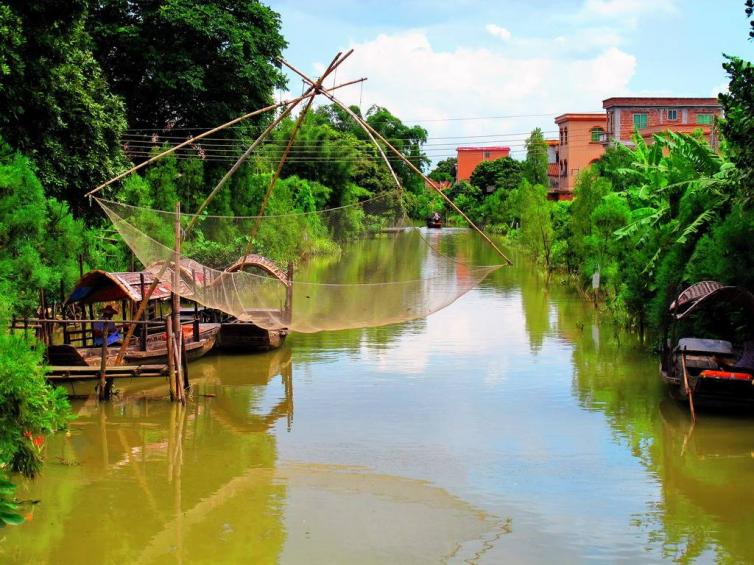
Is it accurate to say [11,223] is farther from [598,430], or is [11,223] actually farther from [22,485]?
[598,430]

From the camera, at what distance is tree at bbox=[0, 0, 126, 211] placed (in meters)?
10.6

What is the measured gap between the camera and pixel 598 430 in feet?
32.7

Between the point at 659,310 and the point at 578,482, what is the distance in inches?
203

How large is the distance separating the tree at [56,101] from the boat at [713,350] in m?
7.50

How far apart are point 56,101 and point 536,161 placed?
37917 mm

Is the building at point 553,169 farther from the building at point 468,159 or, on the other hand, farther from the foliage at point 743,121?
the foliage at point 743,121

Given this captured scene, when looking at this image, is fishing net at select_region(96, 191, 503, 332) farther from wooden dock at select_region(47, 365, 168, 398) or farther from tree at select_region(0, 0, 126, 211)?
tree at select_region(0, 0, 126, 211)

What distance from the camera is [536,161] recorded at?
156 feet

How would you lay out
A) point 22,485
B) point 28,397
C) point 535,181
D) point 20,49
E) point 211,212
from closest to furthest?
point 28,397
point 22,485
point 20,49
point 211,212
point 535,181

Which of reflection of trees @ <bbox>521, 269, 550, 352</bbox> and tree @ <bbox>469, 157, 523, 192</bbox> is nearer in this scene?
reflection of trees @ <bbox>521, 269, 550, 352</bbox>

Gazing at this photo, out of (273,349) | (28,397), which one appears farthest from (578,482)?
(273,349)

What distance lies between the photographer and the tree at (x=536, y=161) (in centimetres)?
4697

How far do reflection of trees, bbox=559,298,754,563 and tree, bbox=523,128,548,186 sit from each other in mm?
33356

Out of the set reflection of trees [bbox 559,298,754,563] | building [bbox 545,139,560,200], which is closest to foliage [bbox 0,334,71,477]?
reflection of trees [bbox 559,298,754,563]
